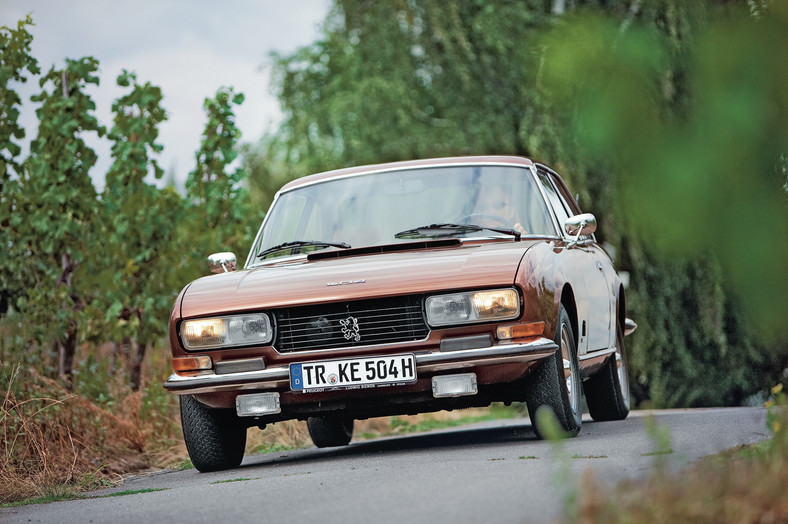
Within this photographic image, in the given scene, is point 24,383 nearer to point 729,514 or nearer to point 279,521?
point 279,521

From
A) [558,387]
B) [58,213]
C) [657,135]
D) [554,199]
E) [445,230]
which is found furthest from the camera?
[657,135]

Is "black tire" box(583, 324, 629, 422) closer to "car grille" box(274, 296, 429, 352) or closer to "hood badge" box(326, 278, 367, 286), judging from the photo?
"car grille" box(274, 296, 429, 352)

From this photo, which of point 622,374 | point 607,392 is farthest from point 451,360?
point 622,374

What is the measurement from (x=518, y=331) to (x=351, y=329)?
2.92ft

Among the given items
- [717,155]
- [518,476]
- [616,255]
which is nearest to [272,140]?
[616,255]

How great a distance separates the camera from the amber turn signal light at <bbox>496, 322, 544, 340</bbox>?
6645 millimetres

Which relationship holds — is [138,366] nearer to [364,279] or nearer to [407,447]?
[407,447]

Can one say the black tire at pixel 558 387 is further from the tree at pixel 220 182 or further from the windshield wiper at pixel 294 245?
the tree at pixel 220 182

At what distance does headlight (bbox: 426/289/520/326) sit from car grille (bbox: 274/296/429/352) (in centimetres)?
9

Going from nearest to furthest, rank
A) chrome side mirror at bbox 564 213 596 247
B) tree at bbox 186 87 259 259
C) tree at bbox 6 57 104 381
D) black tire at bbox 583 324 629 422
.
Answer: chrome side mirror at bbox 564 213 596 247 → black tire at bbox 583 324 629 422 → tree at bbox 6 57 104 381 → tree at bbox 186 87 259 259

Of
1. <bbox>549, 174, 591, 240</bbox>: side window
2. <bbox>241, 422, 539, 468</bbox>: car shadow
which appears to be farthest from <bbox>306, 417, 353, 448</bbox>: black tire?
<bbox>549, 174, 591, 240</bbox>: side window

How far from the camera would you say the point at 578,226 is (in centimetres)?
812

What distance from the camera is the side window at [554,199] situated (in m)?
8.41

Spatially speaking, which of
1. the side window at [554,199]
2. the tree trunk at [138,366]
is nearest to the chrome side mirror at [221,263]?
the side window at [554,199]
